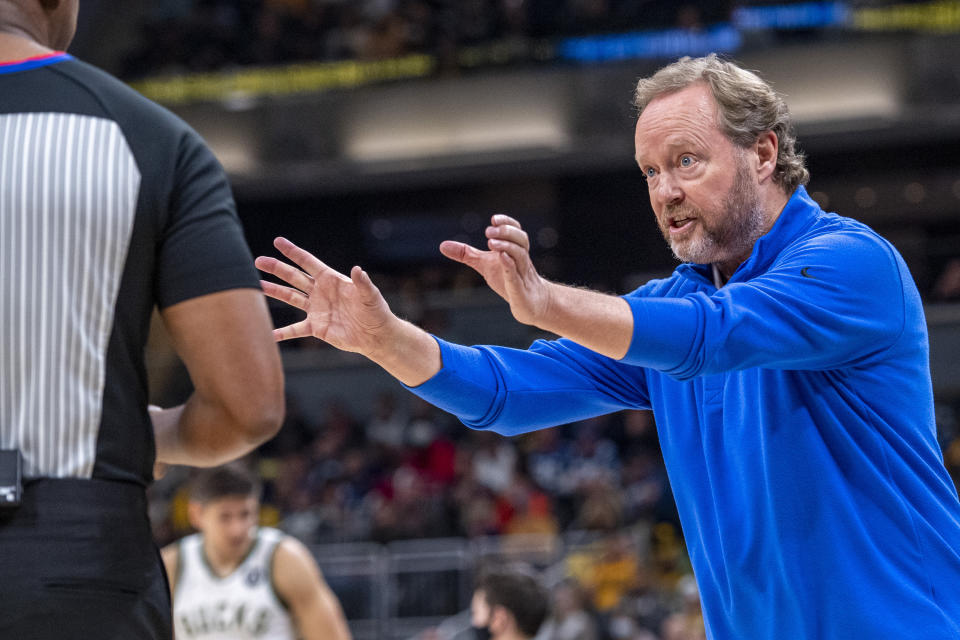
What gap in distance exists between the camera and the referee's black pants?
1779 millimetres

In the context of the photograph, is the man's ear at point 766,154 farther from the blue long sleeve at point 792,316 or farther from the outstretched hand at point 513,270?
the outstretched hand at point 513,270

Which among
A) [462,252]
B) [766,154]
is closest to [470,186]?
[766,154]

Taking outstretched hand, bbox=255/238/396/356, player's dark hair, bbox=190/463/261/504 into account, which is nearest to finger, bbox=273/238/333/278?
outstretched hand, bbox=255/238/396/356

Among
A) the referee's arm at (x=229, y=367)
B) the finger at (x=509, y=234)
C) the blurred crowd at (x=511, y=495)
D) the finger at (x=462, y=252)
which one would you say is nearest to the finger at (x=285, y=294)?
the finger at (x=462, y=252)

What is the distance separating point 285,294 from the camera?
115 inches

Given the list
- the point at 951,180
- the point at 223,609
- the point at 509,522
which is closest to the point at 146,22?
the point at 509,522

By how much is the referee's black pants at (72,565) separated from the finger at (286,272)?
3.51 feet

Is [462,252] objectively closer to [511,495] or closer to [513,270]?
[513,270]

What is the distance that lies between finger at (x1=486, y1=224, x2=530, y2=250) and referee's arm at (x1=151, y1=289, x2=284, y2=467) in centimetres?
58

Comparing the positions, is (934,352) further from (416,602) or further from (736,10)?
(416,602)

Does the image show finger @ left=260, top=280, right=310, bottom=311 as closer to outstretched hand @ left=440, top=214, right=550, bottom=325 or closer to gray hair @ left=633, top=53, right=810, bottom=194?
outstretched hand @ left=440, top=214, right=550, bottom=325

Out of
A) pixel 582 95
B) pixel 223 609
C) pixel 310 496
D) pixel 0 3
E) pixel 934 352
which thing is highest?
pixel 0 3

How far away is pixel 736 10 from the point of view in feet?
54.3

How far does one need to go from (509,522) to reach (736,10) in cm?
812
